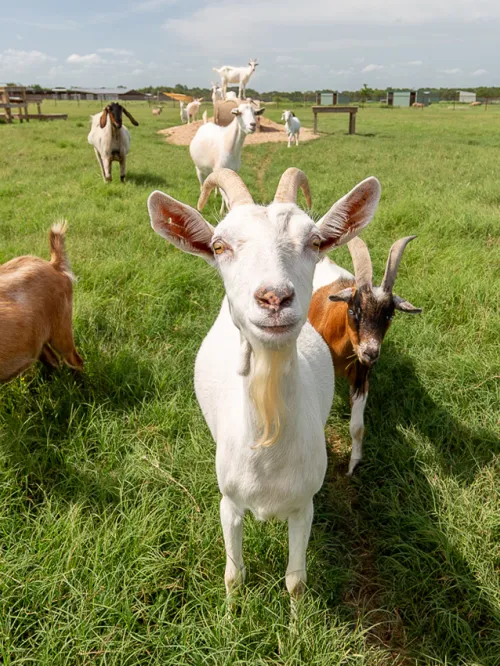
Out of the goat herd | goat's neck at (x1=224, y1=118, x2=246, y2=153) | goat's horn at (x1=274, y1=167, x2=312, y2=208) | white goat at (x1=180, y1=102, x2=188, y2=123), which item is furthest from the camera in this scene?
white goat at (x1=180, y1=102, x2=188, y2=123)

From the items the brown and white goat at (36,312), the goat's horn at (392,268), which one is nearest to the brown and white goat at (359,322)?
the goat's horn at (392,268)

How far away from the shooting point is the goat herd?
131 centimetres

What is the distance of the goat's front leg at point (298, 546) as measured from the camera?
5.92 feet

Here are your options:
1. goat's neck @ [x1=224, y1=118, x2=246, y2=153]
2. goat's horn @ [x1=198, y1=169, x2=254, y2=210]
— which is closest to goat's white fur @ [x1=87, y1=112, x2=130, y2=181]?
goat's neck @ [x1=224, y1=118, x2=246, y2=153]

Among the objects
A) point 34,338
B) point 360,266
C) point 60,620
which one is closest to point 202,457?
point 60,620

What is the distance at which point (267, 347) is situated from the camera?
129 centimetres

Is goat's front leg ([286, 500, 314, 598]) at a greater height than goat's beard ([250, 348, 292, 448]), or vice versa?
goat's beard ([250, 348, 292, 448])

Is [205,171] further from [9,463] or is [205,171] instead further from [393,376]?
[9,463]

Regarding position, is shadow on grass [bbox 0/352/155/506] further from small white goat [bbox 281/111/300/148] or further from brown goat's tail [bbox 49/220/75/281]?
small white goat [bbox 281/111/300/148]

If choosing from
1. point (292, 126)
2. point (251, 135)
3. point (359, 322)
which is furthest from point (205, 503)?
point (251, 135)

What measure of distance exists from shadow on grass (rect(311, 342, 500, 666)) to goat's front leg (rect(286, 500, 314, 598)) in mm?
201

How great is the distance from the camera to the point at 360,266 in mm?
2834

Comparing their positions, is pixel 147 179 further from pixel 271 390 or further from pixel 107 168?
pixel 271 390

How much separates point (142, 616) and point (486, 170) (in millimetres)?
10538
